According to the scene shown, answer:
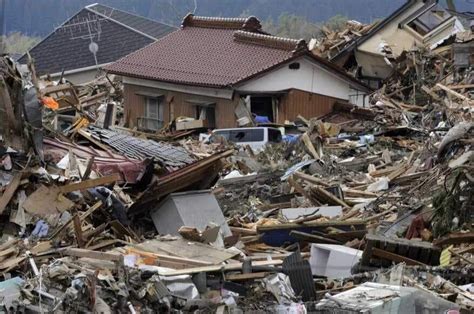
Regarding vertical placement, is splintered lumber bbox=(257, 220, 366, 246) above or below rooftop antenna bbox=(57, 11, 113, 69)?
below

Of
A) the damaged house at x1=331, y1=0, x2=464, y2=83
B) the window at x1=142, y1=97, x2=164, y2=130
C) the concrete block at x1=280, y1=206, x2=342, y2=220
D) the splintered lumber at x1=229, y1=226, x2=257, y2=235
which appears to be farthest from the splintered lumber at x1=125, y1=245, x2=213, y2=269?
the damaged house at x1=331, y1=0, x2=464, y2=83

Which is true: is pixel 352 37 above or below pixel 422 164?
above

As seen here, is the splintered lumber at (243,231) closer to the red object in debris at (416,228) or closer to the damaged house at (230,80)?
the red object in debris at (416,228)

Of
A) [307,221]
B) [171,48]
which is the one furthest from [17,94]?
[171,48]

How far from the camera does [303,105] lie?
2741 cm

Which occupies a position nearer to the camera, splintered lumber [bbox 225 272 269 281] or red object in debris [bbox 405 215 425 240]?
splintered lumber [bbox 225 272 269 281]

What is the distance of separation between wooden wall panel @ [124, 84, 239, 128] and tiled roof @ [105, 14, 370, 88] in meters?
0.55

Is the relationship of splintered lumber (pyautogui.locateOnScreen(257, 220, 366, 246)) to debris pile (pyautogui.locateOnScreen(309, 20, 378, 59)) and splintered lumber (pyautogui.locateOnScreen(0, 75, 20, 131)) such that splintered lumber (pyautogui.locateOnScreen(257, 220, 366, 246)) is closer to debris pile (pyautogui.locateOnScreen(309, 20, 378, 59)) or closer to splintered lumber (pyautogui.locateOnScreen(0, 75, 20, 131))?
splintered lumber (pyautogui.locateOnScreen(0, 75, 20, 131))

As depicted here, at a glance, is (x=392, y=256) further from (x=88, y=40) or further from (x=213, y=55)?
(x=88, y=40)

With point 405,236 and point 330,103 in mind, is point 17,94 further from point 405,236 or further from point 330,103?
point 330,103

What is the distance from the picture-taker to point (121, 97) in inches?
1253

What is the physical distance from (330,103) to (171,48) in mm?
5930

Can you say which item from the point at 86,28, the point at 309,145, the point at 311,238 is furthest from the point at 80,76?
the point at 311,238

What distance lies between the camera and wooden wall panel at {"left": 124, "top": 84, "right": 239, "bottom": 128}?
26.9 meters
